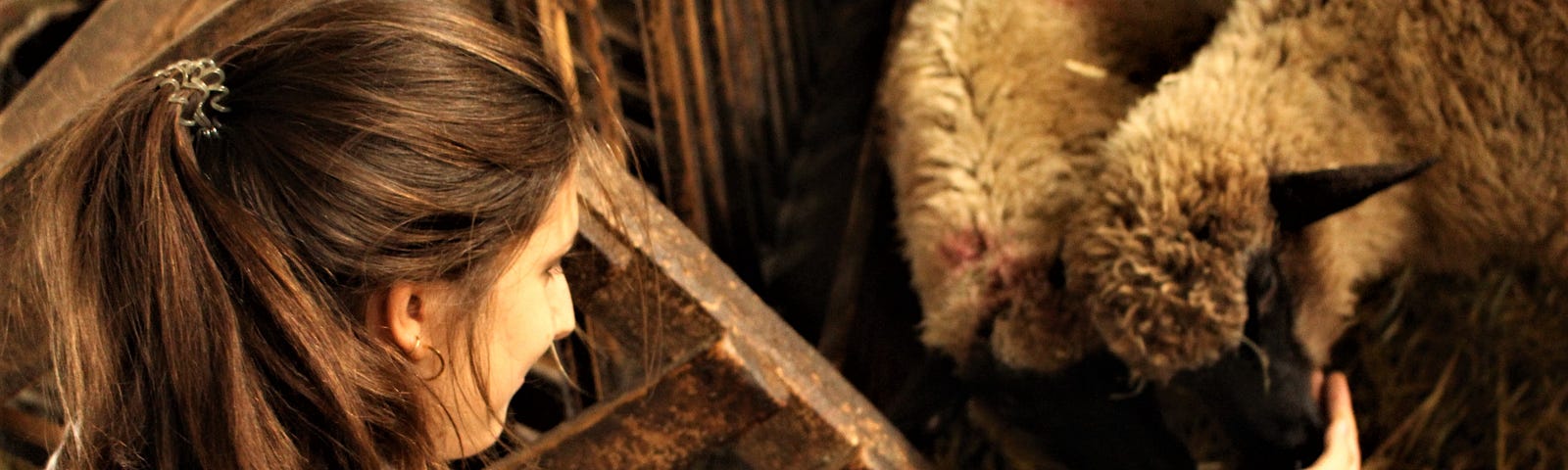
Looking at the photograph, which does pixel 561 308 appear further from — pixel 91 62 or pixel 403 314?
pixel 91 62

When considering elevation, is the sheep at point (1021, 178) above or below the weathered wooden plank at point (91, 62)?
below

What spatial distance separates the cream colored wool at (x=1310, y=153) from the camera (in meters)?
1.79

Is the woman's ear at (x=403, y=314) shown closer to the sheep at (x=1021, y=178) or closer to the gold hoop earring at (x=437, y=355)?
the gold hoop earring at (x=437, y=355)

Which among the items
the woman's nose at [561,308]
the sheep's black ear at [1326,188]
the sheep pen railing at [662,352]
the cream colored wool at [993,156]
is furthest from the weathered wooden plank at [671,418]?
the sheep's black ear at [1326,188]

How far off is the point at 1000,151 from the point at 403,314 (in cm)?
113

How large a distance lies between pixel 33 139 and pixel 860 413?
1.01 m

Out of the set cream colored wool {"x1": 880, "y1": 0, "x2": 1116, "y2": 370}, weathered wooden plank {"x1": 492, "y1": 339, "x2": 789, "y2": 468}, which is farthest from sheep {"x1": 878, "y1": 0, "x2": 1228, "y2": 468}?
weathered wooden plank {"x1": 492, "y1": 339, "x2": 789, "y2": 468}

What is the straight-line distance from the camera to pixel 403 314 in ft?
3.65

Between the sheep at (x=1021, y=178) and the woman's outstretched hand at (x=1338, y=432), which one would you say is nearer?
the woman's outstretched hand at (x=1338, y=432)

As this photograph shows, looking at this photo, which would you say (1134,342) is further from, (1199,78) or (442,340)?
(442,340)

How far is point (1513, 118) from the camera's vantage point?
1927 mm

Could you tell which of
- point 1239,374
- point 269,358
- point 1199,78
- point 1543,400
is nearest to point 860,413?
point 1239,374

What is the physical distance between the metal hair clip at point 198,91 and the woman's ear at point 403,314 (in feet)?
0.64

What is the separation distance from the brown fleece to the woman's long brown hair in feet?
3.24
